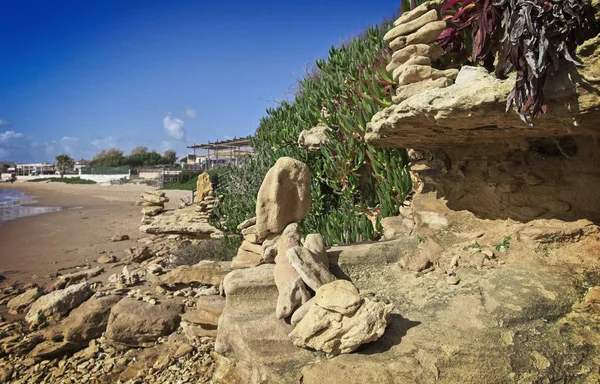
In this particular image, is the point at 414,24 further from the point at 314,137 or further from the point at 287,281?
the point at 314,137

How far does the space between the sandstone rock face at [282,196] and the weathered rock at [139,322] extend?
2.07 m

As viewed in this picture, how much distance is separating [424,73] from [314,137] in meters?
3.83

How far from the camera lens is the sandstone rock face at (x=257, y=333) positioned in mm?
2740

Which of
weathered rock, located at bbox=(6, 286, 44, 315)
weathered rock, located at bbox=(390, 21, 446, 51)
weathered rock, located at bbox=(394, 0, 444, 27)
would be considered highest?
weathered rock, located at bbox=(394, 0, 444, 27)

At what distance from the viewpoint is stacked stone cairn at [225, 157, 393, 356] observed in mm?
2604

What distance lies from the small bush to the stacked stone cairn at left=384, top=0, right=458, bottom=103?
5.34m

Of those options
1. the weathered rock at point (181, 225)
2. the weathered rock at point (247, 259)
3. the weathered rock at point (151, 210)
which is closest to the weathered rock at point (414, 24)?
the weathered rock at point (247, 259)

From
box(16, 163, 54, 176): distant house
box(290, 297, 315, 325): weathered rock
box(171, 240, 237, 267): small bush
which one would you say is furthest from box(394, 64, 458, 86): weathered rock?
box(16, 163, 54, 176): distant house

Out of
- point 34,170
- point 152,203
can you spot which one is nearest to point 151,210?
point 152,203

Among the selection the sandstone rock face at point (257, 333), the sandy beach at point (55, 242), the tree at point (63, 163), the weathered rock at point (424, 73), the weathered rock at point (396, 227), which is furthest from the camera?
the tree at point (63, 163)

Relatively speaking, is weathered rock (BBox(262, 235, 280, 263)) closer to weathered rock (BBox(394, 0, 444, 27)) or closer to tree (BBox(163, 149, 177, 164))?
weathered rock (BBox(394, 0, 444, 27))

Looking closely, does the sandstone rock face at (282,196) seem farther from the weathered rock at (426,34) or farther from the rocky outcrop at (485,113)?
the weathered rock at (426,34)

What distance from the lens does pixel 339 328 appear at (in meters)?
2.60

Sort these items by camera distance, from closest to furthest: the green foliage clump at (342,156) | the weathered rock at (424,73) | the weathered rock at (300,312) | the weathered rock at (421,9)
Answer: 1. the weathered rock at (300,312)
2. the weathered rock at (424,73)
3. the weathered rock at (421,9)
4. the green foliage clump at (342,156)
